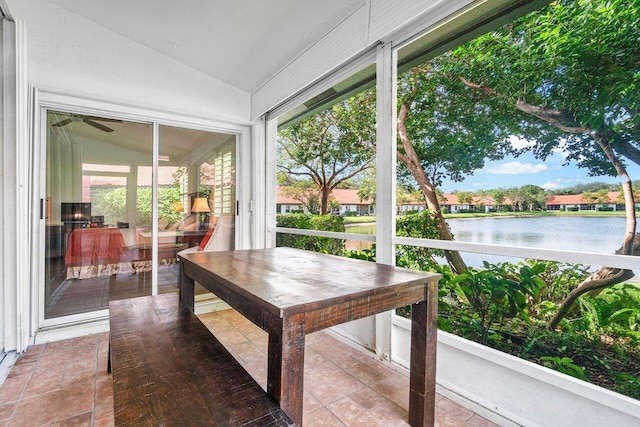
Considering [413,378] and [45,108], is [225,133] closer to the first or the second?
[45,108]

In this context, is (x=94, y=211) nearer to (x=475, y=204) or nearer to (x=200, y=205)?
(x=200, y=205)

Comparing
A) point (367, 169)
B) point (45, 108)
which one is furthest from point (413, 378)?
point (45, 108)

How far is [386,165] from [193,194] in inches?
87.8

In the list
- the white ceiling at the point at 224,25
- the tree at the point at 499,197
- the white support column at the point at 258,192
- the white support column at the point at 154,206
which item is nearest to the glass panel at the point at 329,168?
the white support column at the point at 258,192

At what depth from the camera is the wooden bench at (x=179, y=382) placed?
35.3 inches

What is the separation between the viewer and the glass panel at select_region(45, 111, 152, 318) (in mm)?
2691

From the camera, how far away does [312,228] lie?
122 inches

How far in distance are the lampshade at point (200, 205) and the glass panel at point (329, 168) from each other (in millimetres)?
807

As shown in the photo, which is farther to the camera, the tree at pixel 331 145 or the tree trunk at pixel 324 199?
the tree trunk at pixel 324 199

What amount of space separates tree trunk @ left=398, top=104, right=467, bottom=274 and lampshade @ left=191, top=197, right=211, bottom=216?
2.30m

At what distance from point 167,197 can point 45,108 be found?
3.91 feet

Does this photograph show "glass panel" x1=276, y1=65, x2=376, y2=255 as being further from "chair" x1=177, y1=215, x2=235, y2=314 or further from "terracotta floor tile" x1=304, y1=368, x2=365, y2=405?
"terracotta floor tile" x1=304, y1=368, x2=365, y2=405

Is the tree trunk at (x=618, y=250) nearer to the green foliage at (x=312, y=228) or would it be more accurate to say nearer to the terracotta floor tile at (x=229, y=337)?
the green foliage at (x=312, y=228)

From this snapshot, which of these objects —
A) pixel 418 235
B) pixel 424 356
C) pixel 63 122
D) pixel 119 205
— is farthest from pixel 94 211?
pixel 424 356
